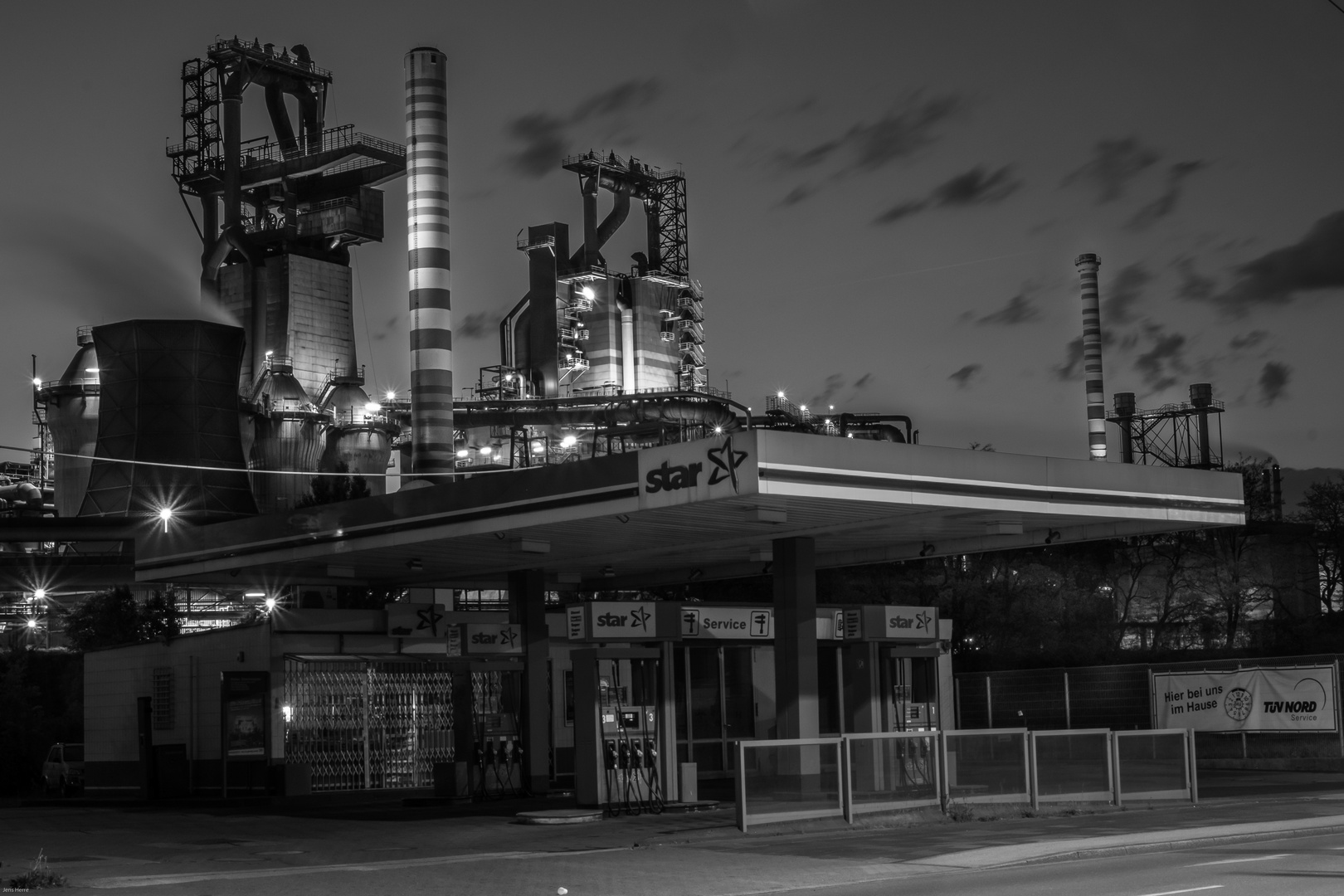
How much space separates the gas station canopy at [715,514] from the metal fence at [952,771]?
3.73 metres

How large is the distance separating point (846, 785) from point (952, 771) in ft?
7.59

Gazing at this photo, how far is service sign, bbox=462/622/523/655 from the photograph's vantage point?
28953 mm

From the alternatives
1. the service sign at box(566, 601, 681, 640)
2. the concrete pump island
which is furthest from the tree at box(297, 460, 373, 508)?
the service sign at box(566, 601, 681, 640)

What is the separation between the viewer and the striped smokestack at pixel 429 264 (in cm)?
4312

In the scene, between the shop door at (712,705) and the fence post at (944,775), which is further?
the shop door at (712,705)

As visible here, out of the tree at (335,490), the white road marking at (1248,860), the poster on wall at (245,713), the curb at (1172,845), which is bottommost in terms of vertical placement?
the curb at (1172,845)

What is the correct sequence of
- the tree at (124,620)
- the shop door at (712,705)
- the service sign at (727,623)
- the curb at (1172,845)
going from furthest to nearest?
the tree at (124,620), the shop door at (712,705), the service sign at (727,623), the curb at (1172,845)

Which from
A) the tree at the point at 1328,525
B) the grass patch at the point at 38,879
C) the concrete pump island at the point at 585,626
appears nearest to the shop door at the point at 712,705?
the concrete pump island at the point at 585,626

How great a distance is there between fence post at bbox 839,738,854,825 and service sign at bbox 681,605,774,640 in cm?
518

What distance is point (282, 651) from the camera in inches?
1294

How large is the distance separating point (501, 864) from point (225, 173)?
94.3m

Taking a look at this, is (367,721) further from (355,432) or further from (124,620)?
(355,432)

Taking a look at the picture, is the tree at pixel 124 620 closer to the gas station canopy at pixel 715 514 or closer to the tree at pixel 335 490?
the tree at pixel 335 490

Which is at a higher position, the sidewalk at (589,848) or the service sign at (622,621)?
the service sign at (622,621)
